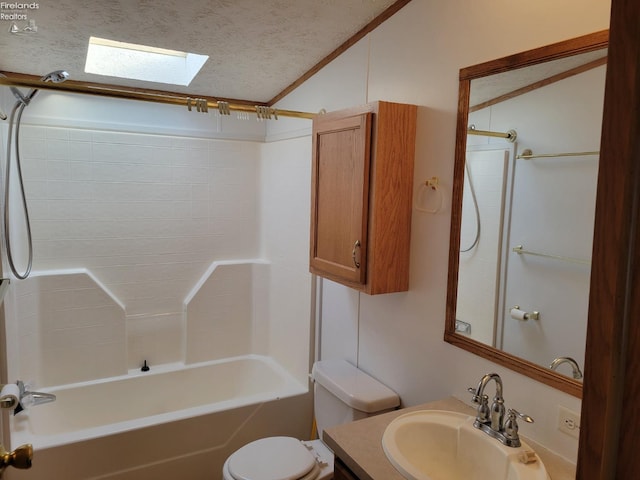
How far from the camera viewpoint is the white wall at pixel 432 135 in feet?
4.63

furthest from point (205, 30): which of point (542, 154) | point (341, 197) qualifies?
point (542, 154)

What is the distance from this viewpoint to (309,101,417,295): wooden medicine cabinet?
1854 millimetres

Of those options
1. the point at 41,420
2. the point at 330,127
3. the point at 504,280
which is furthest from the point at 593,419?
the point at 41,420

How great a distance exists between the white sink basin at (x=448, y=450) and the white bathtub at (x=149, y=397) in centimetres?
135

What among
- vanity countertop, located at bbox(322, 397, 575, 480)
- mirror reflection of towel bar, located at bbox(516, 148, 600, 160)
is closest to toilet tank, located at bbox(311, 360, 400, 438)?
vanity countertop, located at bbox(322, 397, 575, 480)

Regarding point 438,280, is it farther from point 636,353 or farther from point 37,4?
point 37,4

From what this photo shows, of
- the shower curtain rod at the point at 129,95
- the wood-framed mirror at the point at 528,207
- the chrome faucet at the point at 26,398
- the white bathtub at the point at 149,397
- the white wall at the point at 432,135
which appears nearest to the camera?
the wood-framed mirror at the point at 528,207

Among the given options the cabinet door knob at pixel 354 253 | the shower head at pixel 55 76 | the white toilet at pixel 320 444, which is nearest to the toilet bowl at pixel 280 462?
the white toilet at pixel 320 444

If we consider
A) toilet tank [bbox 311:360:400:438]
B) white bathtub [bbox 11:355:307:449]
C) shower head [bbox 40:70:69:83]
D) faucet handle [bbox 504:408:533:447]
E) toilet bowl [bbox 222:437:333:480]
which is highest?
shower head [bbox 40:70:69:83]

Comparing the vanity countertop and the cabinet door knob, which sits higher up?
the cabinet door knob

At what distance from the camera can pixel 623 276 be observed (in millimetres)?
440

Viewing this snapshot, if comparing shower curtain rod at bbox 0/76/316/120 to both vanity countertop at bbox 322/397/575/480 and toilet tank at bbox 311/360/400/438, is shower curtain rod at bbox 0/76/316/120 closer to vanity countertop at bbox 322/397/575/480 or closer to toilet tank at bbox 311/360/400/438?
toilet tank at bbox 311/360/400/438

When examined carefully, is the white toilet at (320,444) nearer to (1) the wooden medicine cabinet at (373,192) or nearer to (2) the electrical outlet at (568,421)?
(1) the wooden medicine cabinet at (373,192)

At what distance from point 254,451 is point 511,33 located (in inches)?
78.6
